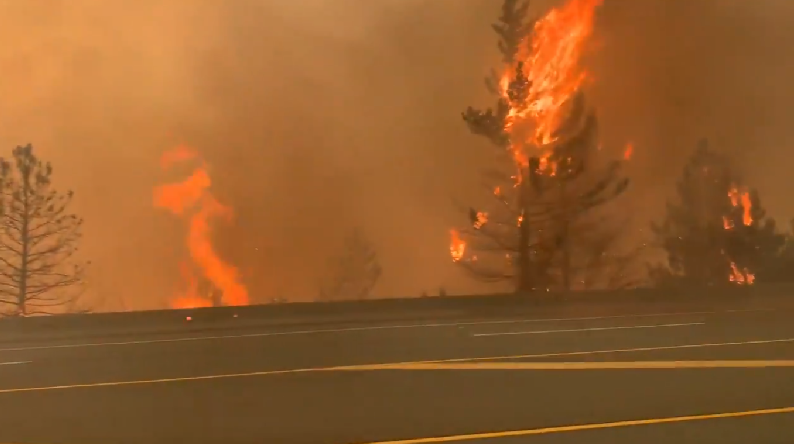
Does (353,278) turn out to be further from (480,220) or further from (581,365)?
(581,365)

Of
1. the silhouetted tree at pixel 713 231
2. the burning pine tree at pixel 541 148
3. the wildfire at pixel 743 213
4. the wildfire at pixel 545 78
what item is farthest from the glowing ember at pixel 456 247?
the wildfire at pixel 743 213

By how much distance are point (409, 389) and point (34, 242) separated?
16.2 m

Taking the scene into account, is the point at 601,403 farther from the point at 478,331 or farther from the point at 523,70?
the point at 523,70

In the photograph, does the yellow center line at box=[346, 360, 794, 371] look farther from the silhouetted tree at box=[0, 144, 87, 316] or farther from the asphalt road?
the silhouetted tree at box=[0, 144, 87, 316]

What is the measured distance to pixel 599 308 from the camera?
14070 mm

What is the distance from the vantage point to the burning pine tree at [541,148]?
2286 centimetres

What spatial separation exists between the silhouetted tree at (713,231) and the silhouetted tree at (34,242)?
65.1 ft

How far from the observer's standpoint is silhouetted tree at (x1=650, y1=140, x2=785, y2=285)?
26.2 m

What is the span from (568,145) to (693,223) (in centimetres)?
809

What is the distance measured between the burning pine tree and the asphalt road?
12812 millimetres

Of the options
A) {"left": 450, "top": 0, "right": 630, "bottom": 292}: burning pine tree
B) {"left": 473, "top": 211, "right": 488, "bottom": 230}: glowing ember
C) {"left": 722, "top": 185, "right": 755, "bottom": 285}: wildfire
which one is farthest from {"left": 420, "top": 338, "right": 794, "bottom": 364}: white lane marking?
{"left": 722, "top": 185, "right": 755, "bottom": 285}: wildfire

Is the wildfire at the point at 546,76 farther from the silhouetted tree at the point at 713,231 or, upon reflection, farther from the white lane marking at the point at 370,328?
the white lane marking at the point at 370,328

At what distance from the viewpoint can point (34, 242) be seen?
63.8 feet

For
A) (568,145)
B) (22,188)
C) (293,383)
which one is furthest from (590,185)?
(293,383)
